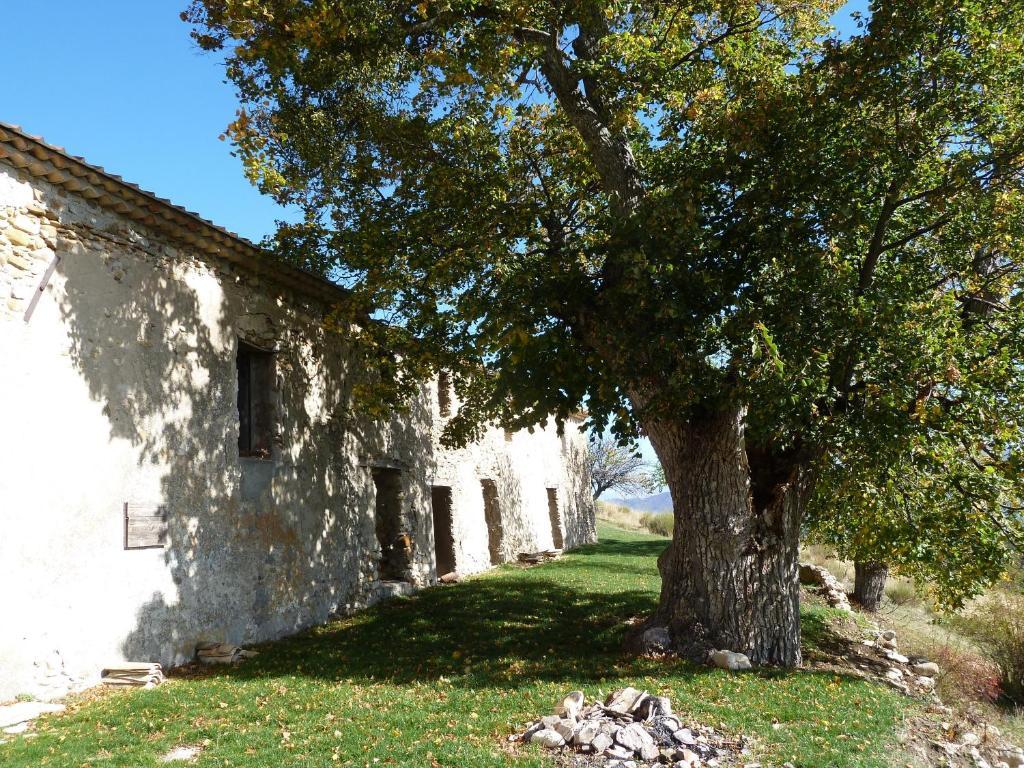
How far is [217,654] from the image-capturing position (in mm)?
8789

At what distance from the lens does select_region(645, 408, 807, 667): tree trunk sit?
8.87 metres

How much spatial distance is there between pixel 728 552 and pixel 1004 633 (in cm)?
673

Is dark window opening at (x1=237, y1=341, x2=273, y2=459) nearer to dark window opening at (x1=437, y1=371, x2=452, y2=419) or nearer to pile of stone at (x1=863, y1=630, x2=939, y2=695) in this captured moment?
dark window opening at (x1=437, y1=371, x2=452, y2=419)

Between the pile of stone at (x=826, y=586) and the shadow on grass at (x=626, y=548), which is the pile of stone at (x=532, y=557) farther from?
the pile of stone at (x=826, y=586)

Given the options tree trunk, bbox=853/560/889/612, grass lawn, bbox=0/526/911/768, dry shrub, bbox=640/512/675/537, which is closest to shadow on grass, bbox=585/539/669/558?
tree trunk, bbox=853/560/889/612

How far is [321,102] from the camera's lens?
11492mm

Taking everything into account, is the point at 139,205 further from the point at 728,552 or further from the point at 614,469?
the point at 614,469

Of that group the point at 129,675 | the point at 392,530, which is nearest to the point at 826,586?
the point at 392,530

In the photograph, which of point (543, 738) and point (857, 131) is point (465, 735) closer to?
point (543, 738)

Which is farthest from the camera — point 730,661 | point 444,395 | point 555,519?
point 555,519

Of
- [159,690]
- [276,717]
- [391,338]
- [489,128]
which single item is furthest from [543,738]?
[489,128]

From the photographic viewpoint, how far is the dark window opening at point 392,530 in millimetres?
14148

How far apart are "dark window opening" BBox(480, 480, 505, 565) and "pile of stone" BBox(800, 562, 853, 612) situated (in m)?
7.24

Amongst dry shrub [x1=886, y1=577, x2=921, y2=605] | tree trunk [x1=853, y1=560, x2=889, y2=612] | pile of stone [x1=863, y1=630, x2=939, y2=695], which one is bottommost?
dry shrub [x1=886, y1=577, x2=921, y2=605]
